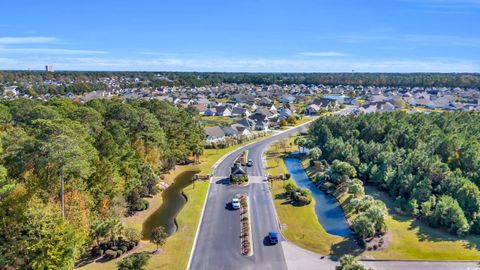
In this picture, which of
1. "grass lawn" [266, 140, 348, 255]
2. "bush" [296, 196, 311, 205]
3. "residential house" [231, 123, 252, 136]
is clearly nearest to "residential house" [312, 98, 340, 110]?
"residential house" [231, 123, 252, 136]

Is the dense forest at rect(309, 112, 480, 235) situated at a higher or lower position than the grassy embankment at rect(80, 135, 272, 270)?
higher

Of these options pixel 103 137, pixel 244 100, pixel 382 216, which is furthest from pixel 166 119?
pixel 244 100

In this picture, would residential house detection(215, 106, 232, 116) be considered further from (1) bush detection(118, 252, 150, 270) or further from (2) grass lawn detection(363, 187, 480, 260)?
(1) bush detection(118, 252, 150, 270)

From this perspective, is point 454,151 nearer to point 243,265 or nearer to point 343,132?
point 343,132

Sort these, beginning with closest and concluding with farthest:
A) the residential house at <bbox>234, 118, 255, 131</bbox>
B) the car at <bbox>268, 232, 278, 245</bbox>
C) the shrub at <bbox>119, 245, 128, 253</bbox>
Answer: the shrub at <bbox>119, 245, 128, 253</bbox>
the car at <bbox>268, 232, 278, 245</bbox>
the residential house at <bbox>234, 118, 255, 131</bbox>

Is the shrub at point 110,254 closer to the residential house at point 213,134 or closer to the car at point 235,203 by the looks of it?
the car at point 235,203

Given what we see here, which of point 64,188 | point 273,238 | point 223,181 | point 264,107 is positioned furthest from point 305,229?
point 264,107
